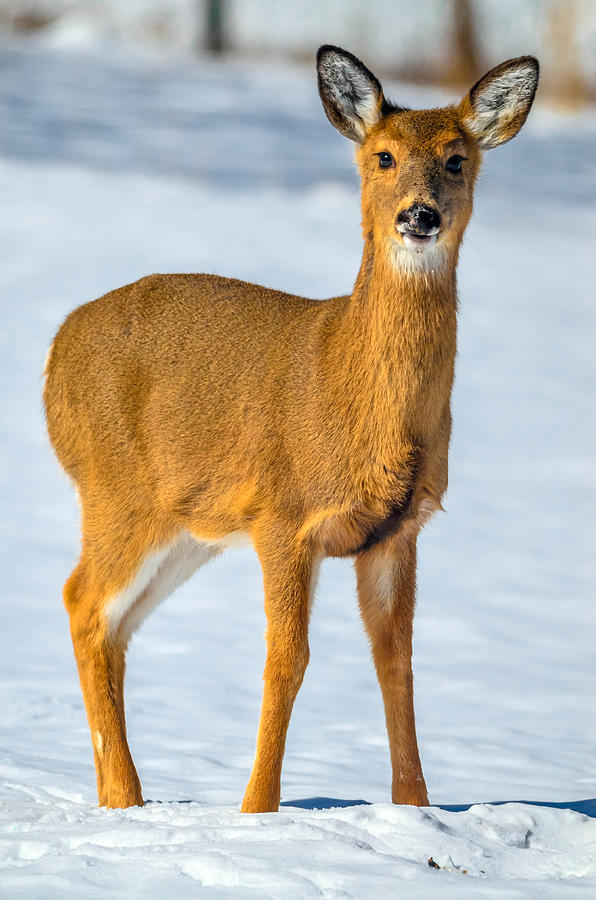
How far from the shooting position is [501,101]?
600 centimetres

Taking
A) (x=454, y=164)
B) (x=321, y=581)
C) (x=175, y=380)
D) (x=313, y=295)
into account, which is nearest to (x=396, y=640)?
(x=175, y=380)

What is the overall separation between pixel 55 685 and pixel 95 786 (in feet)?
6.42

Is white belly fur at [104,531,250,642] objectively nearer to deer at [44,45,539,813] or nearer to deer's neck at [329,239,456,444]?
deer at [44,45,539,813]

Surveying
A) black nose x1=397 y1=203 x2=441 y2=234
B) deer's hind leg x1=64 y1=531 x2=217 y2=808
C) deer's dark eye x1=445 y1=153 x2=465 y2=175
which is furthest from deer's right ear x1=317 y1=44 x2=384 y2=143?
deer's hind leg x1=64 y1=531 x2=217 y2=808

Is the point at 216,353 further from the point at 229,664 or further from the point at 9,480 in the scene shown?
the point at 9,480

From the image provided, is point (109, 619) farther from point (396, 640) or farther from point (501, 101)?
point (501, 101)

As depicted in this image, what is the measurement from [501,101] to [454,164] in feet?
1.76

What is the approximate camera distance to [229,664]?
352 inches

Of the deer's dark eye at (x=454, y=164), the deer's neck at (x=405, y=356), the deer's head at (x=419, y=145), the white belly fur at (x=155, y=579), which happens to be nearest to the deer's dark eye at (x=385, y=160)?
the deer's head at (x=419, y=145)

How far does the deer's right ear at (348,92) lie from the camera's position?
5.86 meters

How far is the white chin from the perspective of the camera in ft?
17.5

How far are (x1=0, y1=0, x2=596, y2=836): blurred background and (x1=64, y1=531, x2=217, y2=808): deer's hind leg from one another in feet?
0.99

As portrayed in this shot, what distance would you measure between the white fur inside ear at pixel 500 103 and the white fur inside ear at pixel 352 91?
39 centimetres

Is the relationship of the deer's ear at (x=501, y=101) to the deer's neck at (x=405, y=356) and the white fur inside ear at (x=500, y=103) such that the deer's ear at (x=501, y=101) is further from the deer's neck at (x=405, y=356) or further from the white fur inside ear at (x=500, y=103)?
the deer's neck at (x=405, y=356)
